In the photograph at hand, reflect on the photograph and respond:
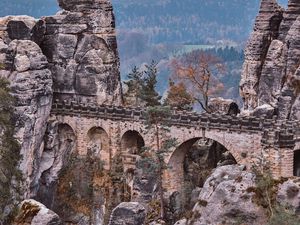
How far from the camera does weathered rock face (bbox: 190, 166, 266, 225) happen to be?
115 feet

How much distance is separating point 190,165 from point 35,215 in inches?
825

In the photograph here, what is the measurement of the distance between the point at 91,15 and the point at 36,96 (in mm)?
8643

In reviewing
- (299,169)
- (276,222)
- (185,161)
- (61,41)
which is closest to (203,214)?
(276,222)

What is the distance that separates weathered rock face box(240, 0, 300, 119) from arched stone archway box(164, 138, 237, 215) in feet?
11.7

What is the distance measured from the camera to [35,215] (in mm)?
34312

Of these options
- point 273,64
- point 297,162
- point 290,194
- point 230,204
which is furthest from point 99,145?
point 290,194

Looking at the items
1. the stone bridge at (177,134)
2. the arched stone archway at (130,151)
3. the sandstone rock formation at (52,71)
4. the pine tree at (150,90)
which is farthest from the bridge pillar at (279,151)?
the sandstone rock formation at (52,71)

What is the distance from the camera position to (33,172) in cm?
5450

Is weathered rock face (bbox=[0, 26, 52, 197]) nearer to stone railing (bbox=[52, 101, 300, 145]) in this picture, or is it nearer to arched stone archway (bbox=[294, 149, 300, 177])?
stone railing (bbox=[52, 101, 300, 145])

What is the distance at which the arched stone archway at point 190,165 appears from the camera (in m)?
51.4

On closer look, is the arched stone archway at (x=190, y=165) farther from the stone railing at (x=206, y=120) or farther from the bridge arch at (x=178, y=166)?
the stone railing at (x=206, y=120)

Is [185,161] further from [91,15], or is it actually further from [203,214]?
[203,214]

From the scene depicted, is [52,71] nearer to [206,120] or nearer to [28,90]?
[28,90]

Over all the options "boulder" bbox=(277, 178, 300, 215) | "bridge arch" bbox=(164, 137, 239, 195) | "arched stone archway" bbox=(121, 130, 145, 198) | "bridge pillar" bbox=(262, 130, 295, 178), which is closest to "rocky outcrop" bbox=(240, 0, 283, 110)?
"bridge arch" bbox=(164, 137, 239, 195)
